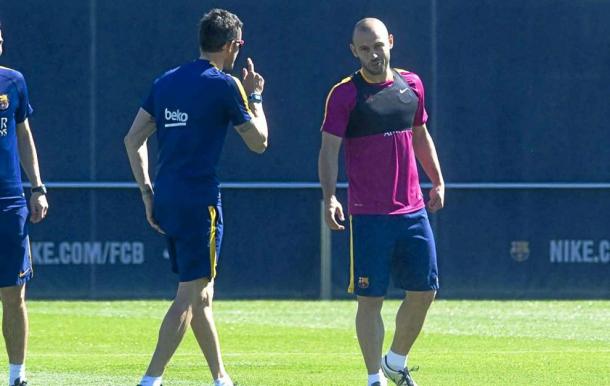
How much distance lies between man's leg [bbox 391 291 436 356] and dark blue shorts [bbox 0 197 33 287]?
2138mm

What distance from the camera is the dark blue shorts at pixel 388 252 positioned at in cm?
912

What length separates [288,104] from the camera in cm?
1892

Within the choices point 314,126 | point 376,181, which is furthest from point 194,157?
point 314,126

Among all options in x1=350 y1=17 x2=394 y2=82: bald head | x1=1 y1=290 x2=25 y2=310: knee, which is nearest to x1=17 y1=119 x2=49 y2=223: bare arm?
x1=1 y1=290 x2=25 y2=310: knee

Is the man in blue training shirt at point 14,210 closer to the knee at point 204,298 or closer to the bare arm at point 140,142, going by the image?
the bare arm at point 140,142

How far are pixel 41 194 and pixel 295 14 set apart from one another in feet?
33.4

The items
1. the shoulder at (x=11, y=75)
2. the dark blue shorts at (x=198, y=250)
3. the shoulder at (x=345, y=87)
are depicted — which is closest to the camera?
the dark blue shorts at (x=198, y=250)

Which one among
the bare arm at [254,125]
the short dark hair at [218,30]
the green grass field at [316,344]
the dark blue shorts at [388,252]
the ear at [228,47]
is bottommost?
the green grass field at [316,344]

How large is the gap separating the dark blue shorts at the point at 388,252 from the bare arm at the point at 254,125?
0.89m

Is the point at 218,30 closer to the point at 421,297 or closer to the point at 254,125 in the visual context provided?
the point at 254,125

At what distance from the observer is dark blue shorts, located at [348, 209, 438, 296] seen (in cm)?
912

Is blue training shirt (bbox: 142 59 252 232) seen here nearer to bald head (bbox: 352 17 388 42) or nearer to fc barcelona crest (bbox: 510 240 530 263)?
bald head (bbox: 352 17 388 42)

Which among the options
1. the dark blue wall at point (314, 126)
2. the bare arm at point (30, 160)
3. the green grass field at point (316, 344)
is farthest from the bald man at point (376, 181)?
the dark blue wall at point (314, 126)

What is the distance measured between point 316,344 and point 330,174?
14.8 feet
